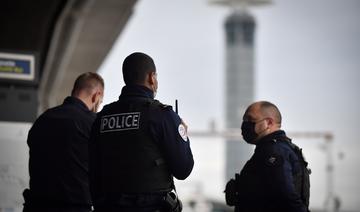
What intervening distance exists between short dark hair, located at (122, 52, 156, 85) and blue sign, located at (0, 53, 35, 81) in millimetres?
3791

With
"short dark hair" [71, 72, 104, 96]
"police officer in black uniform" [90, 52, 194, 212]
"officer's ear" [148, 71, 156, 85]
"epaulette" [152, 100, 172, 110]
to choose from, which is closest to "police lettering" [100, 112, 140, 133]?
"police officer in black uniform" [90, 52, 194, 212]

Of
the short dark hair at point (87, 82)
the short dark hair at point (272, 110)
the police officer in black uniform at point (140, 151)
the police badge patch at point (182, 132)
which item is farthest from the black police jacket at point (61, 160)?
the short dark hair at point (272, 110)

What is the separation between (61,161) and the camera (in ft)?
12.1

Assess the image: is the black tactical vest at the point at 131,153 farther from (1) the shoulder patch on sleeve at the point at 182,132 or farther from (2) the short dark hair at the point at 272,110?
(2) the short dark hair at the point at 272,110

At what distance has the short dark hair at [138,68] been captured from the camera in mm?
3156

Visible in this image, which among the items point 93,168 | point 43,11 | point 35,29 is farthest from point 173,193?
point 35,29

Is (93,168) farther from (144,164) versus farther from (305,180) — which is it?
(305,180)

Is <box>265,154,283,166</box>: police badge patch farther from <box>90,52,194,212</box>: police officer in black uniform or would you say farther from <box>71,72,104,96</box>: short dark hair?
<box>71,72,104,96</box>: short dark hair

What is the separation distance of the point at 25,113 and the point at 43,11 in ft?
12.5

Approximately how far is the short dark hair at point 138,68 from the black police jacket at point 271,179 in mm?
769

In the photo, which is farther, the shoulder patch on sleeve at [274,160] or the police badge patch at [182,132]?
the shoulder patch on sleeve at [274,160]

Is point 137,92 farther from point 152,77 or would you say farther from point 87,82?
point 87,82

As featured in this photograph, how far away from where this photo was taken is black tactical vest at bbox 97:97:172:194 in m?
2.99

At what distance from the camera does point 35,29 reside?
1092cm
